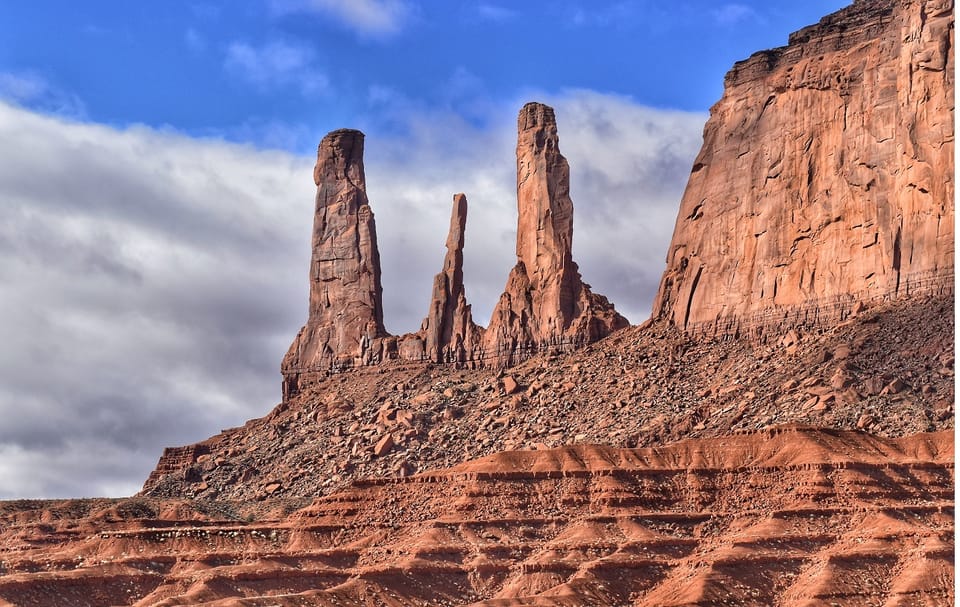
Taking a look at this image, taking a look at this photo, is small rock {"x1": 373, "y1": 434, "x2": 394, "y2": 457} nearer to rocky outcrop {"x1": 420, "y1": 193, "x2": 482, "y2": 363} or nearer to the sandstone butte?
the sandstone butte

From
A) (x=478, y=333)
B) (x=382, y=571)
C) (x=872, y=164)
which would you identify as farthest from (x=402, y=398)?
(x=382, y=571)

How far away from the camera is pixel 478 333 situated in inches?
6043

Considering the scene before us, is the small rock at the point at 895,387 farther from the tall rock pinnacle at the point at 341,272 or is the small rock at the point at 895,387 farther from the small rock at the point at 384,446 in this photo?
the tall rock pinnacle at the point at 341,272

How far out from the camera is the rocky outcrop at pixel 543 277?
14850 centimetres

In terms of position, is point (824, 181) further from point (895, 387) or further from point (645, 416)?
point (895, 387)

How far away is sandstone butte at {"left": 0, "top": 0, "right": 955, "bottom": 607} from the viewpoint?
335 ft

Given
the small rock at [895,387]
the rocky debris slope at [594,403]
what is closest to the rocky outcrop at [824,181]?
the rocky debris slope at [594,403]

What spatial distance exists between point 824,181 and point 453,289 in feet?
98.7

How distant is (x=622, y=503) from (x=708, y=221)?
3886 cm

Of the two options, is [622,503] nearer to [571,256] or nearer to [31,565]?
[31,565]

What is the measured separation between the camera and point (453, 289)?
156 meters

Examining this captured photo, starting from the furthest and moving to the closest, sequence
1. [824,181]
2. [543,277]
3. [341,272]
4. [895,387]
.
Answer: [341,272] → [543,277] → [824,181] → [895,387]

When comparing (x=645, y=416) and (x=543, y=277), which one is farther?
(x=543, y=277)

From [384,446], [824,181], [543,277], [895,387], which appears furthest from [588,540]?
[543,277]
